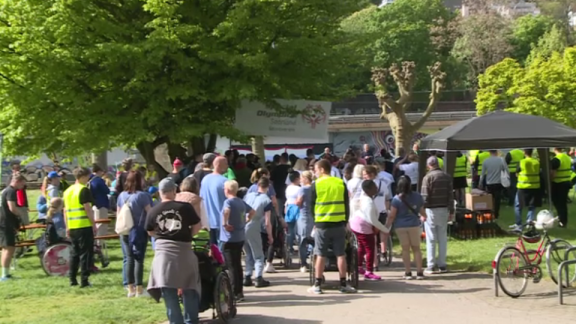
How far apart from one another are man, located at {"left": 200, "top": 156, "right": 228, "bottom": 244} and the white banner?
23.4 ft

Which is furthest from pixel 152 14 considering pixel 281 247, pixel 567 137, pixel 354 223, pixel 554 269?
pixel 554 269

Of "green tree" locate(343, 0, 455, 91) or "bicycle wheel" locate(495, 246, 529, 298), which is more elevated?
"green tree" locate(343, 0, 455, 91)

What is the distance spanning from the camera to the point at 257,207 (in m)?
11.4

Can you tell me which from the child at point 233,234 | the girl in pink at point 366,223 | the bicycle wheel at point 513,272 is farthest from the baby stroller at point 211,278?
the bicycle wheel at point 513,272

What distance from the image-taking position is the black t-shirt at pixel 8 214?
12.5 meters

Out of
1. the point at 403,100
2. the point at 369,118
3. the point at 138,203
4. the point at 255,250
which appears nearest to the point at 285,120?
the point at 255,250

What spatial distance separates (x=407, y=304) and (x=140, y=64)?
26.9ft

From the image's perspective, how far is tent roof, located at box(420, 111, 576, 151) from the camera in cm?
1442

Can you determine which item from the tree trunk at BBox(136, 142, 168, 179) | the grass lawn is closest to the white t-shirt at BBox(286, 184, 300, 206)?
the grass lawn

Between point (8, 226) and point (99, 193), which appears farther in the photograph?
point (99, 193)

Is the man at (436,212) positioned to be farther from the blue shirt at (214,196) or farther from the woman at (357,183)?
the blue shirt at (214,196)

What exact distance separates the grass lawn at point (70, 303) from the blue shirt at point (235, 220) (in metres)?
1.23

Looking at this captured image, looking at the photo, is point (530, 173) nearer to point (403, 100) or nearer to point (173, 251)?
point (173, 251)

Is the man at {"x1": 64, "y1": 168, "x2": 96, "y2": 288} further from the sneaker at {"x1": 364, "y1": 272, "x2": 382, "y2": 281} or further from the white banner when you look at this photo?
the white banner
